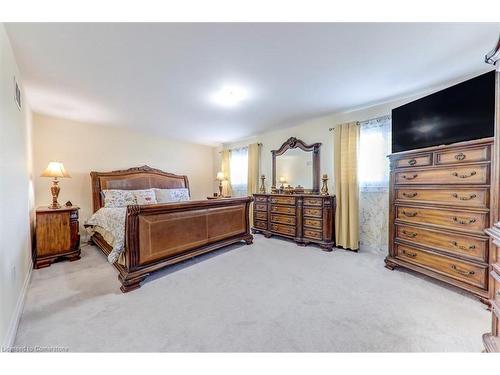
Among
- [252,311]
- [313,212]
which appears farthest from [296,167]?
[252,311]

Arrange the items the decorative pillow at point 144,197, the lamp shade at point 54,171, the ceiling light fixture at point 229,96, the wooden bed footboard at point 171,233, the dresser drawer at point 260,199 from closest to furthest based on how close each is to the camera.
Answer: the wooden bed footboard at point 171,233, the ceiling light fixture at point 229,96, the lamp shade at point 54,171, the decorative pillow at point 144,197, the dresser drawer at point 260,199

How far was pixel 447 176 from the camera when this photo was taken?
210 cm

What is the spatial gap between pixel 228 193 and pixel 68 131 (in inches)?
137

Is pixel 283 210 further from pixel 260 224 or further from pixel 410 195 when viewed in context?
pixel 410 195

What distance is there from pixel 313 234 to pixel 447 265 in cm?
172

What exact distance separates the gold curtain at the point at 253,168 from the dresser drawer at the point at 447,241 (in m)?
2.98

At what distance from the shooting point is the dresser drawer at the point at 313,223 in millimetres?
3467

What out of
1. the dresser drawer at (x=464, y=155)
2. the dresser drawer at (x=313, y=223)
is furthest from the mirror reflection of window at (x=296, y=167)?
the dresser drawer at (x=464, y=155)

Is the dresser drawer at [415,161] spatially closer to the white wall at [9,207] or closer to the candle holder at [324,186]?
the candle holder at [324,186]

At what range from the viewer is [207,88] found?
99.1 inches

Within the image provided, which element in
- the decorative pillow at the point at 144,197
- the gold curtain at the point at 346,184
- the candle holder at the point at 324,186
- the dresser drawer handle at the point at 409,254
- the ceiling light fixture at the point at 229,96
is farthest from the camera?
the decorative pillow at the point at 144,197

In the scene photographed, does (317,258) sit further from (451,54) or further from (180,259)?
(451,54)
